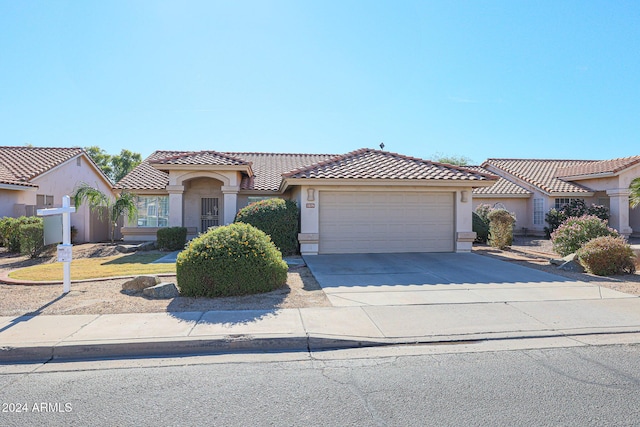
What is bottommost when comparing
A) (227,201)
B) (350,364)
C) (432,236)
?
(350,364)

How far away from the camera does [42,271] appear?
11.5 metres

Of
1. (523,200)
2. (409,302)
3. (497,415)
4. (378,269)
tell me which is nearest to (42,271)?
(378,269)

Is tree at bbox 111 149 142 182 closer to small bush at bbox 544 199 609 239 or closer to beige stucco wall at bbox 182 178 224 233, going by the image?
beige stucco wall at bbox 182 178 224 233

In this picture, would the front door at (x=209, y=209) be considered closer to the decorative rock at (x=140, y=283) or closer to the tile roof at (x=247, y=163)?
the tile roof at (x=247, y=163)

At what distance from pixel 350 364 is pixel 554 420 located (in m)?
2.17

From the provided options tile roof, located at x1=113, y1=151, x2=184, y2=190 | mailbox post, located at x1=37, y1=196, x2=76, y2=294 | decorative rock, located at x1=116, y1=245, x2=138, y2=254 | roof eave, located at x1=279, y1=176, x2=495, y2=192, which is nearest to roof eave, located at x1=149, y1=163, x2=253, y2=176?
tile roof, located at x1=113, y1=151, x2=184, y2=190

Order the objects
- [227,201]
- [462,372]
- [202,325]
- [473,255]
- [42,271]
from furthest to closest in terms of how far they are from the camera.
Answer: [227,201], [473,255], [42,271], [202,325], [462,372]

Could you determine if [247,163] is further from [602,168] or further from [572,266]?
[602,168]

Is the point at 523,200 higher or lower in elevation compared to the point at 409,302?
higher

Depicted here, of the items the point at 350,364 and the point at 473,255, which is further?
the point at 473,255

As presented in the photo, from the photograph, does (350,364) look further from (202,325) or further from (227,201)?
(227,201)

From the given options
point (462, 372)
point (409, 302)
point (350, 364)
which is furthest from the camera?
point (409, 302)

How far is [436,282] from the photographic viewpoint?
9703 mm

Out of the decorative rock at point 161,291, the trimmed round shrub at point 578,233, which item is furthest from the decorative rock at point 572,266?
the decorative rock at point 161,291
